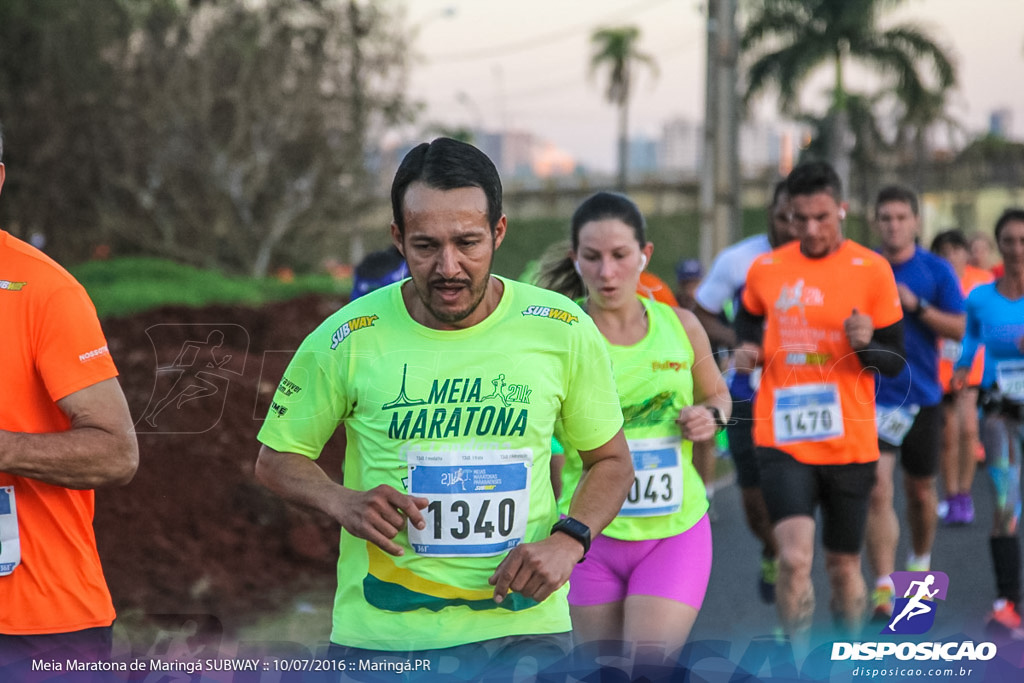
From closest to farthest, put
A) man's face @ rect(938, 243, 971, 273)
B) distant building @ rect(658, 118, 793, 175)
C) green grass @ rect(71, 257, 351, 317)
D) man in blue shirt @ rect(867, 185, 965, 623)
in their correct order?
man in blue shirt @ rect(867, 185, 965, 623) → man's face @ rect(938, 243, 971, 273) → green grass @ rect(71, 257, 351, 317) → distant building @ rect(658, 118, 793, 175)

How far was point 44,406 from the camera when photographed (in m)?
2.95

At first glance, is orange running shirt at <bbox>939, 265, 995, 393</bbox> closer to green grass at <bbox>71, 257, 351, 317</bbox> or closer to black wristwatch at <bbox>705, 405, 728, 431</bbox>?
black wristwatch at <bbox>705, 405, 728, 431</bbox>

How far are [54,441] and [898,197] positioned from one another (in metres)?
5.18

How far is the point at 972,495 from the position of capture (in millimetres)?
10008

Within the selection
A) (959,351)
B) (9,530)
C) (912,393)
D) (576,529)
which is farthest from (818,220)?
(9,530)

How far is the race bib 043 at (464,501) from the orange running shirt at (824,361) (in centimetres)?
267

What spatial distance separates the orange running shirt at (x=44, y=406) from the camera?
2.89 m

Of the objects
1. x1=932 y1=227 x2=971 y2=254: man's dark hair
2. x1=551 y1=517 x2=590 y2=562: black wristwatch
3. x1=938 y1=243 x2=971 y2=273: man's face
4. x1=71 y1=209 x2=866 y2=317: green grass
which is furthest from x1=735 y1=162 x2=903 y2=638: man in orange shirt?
x1=71 y1=209 x2=866 y2=317: green grass

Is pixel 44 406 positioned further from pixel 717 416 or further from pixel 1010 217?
pixel 1010 217

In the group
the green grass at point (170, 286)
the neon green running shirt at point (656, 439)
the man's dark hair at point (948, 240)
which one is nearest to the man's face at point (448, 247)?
the neon green running shirt at point (656, 439)

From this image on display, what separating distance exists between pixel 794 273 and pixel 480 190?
2852 mm

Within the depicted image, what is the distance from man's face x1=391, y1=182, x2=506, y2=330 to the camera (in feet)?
9.64

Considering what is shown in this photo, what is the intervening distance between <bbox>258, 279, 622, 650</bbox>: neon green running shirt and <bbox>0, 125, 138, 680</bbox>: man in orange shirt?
42cm

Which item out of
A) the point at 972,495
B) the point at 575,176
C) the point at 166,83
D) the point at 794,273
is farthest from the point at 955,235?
the point at 575,176
